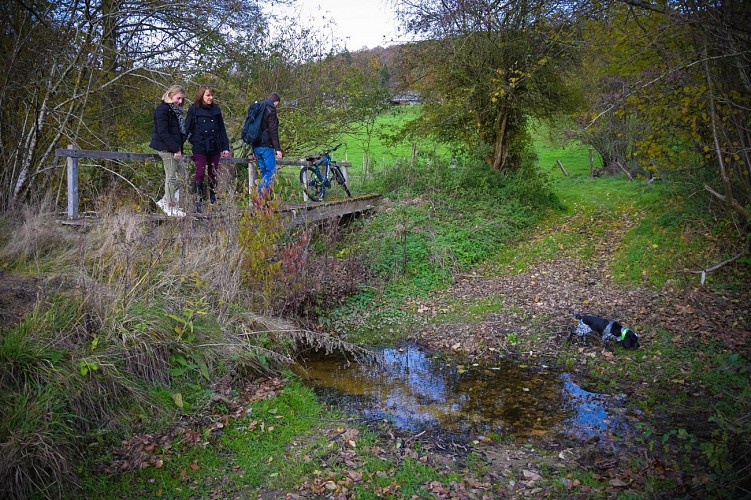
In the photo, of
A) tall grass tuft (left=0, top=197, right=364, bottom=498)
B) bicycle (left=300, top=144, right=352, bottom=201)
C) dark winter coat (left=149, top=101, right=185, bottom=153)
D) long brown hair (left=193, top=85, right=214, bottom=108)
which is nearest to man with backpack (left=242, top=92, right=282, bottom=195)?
long brown hair (left=193, top=85, right=214, bottom=108)

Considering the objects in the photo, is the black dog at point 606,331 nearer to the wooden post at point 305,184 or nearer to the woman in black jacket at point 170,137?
the woman in black jacket at point 170,137

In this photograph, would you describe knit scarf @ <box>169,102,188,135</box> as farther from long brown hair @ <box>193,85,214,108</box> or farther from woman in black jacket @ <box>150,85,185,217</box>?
long brown hair @ <box>193,85,214,108</box>

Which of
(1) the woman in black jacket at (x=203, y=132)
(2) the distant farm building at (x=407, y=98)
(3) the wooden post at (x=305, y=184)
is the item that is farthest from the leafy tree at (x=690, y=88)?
(2) the distant farm building at (x=407, y=98)

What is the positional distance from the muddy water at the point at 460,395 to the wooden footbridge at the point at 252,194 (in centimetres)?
275

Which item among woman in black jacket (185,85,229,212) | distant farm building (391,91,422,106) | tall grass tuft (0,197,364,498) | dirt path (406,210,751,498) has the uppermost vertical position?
distant farm building (391,91,422,106)

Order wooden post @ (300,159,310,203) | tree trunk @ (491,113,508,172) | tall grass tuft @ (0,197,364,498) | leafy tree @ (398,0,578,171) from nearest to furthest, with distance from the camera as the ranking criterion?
tall grass tuft @ (0,197,364,498), wooden post @ (300,159,310,203), leafy tree @ (398,0,578,171), tree trunk @ (491,113,508,172)

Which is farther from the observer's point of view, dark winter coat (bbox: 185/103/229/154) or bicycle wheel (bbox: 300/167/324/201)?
bicycle wheel (bbox: 300/167/324/201)

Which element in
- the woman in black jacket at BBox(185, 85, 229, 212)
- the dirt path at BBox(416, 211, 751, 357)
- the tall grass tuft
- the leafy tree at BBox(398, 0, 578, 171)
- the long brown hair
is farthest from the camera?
the leafy tree at BBox(398, 0, 578, 171)

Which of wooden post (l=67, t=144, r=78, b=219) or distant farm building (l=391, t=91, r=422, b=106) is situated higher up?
distant farm building (l=391, t=91, r=422, b=106)

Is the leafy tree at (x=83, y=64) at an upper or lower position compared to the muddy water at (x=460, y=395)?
upper

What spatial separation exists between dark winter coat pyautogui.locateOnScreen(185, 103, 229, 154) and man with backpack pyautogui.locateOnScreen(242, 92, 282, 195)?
958 mm

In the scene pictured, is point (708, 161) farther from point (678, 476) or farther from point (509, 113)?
point (678, 476)

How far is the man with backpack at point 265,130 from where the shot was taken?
995 centimetres

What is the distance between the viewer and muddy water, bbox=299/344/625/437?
18.4 feet
